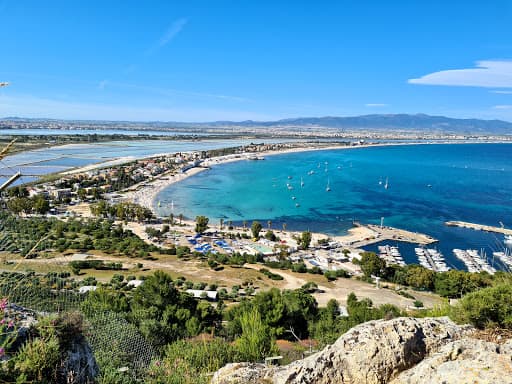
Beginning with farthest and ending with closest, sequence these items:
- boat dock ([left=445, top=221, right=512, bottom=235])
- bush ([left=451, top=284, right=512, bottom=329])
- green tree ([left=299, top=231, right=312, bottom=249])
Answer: boat dock ([left=445, top=221, right=512, bottom=235]), green tree ([left=299, top=231, right=312, bottom=249]), bush ([left=451, top=284, right=512, bottom=329])

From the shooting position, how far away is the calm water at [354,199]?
3053cm

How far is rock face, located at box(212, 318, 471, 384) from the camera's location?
2576 mm

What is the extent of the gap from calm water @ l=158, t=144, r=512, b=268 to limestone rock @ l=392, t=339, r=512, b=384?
21872 mm

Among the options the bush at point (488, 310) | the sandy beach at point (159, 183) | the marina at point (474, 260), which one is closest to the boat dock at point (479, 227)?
the marina at point (474, 260)

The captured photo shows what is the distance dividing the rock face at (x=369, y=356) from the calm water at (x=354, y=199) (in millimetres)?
21509

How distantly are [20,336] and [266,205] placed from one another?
1362 inches

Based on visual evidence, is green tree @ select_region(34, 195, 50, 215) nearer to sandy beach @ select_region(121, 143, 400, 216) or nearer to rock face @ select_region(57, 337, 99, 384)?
sandy beach @ select_region(121, 143, 400, 216)

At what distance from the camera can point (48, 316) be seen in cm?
320

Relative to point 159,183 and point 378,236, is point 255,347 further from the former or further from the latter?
point 159,183

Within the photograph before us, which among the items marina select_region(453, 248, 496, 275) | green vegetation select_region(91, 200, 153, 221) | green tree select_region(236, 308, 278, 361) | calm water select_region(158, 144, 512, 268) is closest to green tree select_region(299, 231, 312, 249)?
calm water select_region(158, 144, 512, 268)

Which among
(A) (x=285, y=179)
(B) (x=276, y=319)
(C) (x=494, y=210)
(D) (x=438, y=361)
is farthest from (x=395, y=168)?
(D) (x=438, y=361)

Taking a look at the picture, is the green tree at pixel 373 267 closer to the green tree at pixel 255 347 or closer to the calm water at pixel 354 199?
the calm water at pixel 354 199

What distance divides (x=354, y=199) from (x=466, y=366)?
132ft

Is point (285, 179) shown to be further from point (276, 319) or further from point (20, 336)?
point (20, 336)
